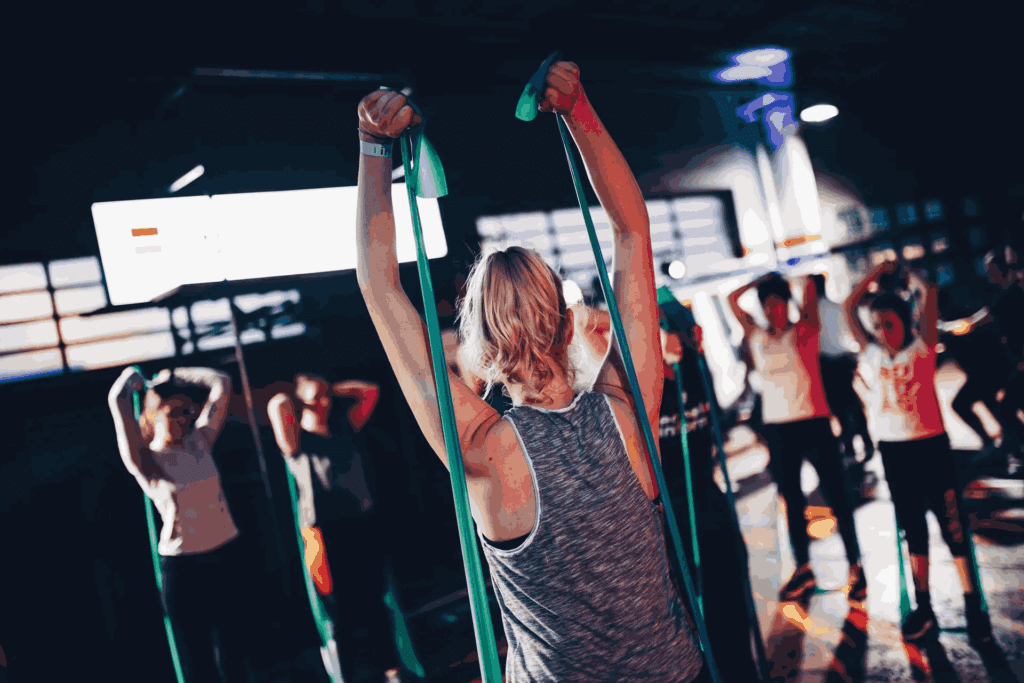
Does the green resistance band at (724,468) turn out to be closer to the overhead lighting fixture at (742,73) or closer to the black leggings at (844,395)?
the black leggings at (844,395)

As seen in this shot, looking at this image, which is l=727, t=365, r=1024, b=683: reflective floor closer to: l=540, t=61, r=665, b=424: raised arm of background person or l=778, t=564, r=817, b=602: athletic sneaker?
l=778, t=564, r=817, b=602: athletic sneaker

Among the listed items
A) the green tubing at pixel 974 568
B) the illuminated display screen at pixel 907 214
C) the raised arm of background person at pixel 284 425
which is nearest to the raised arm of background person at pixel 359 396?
the raised arm of background person at pixel 284 425

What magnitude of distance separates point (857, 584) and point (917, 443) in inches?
38.4

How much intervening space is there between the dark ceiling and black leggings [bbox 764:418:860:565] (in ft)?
6.45

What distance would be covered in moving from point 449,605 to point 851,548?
2253 millimetres

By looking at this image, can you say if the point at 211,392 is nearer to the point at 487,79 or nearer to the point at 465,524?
the point at 487,79

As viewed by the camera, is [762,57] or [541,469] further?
[762,57]

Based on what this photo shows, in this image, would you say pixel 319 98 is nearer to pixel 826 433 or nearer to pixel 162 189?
pixel 162 189

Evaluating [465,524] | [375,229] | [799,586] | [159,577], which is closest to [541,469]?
[465,524]

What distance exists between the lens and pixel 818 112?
4.62 metres

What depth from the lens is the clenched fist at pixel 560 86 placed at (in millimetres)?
892

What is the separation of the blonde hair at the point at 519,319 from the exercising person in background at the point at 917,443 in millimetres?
2473

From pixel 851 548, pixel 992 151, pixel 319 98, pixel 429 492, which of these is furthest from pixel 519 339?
pixel 992 151

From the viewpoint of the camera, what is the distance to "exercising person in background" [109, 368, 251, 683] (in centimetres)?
250
